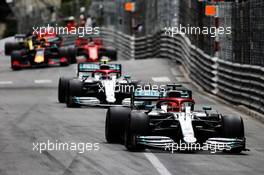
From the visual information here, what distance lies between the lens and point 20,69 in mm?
41875

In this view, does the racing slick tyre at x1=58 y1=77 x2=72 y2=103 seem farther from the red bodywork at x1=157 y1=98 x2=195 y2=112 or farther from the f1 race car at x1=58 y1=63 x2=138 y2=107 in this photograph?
the red bodywork at x1=157 y1=98 x2=195 y2=112

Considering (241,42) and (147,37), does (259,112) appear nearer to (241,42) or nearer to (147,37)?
(241,42)

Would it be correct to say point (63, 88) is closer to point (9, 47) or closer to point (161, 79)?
point (161, 79)

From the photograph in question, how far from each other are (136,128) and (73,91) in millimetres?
8834

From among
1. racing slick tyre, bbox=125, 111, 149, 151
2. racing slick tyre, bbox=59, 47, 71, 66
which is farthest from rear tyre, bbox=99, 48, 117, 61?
racing slick tyre, bbox=125, 111, 149, 151

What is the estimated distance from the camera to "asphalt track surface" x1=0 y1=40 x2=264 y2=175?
13.5 meters

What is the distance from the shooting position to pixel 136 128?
611 inches

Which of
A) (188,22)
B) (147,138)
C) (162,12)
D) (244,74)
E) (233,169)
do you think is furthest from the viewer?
(162,12)

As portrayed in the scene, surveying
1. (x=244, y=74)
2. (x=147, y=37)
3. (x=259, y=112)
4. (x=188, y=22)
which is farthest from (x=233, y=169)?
(x=147, y=37)

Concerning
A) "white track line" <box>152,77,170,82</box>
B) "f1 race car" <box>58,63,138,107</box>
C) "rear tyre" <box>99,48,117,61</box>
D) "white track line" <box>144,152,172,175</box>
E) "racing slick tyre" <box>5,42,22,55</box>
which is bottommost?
"white track line" <box>144,152,172,175</box>

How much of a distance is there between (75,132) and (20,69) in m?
23.4

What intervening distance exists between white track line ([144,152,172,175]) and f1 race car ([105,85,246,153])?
353 millimetres

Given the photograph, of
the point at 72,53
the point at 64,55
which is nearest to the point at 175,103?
the point at 64,55

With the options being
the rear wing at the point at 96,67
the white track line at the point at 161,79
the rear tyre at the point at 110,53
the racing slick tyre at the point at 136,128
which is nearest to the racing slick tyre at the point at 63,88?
the rear wing at the point at 96,67
